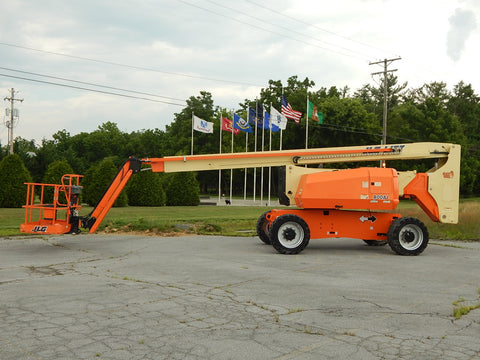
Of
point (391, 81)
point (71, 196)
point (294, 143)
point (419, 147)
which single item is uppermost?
point (391, 81)

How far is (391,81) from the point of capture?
102m

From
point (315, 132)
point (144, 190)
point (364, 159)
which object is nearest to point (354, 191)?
point (364, 159)

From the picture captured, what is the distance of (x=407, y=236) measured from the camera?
12359 millimetres

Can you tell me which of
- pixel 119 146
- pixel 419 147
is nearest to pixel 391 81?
pixel 119 146

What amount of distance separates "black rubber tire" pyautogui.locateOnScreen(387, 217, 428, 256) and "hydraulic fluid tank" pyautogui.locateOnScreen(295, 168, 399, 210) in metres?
0.55

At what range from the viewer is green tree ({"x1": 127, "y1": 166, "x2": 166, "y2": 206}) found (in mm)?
34875

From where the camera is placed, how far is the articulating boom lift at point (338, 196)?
1226cm

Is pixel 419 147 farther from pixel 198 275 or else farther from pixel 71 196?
pixel 71 196

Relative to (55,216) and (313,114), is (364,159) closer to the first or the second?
(55,216)

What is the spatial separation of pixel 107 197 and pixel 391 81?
99.4 metres

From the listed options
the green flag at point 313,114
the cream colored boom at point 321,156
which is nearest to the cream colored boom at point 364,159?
the cream colored boom at point 321,156

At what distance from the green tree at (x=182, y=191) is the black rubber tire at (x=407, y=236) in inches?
1060

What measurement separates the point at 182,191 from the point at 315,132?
36168 millimetres

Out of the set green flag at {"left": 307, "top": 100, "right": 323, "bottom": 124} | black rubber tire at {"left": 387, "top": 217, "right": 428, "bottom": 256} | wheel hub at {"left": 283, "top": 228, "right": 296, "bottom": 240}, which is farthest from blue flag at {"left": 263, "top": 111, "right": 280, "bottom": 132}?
wheel hub at {"left": 283, "top": 228, "right": 296, "bottom": 240}
